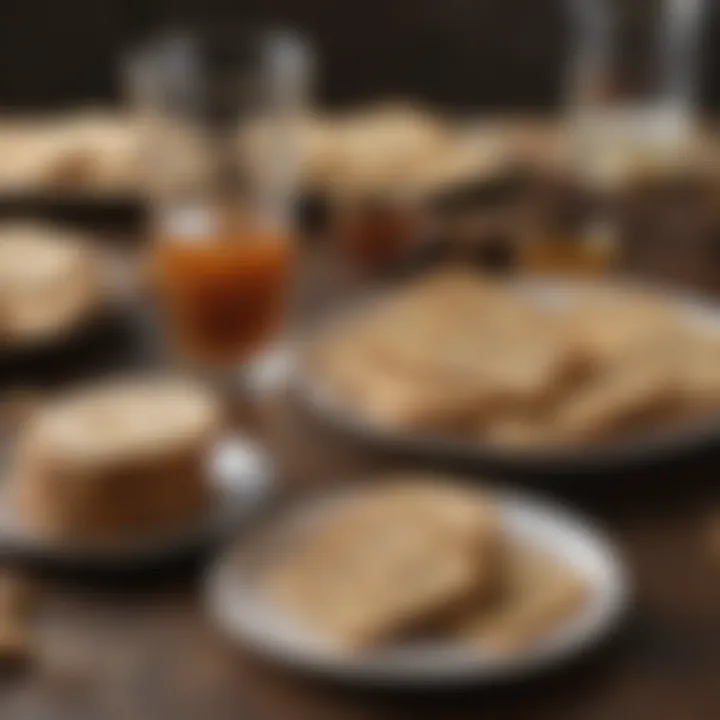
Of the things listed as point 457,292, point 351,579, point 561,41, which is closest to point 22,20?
point 561,41

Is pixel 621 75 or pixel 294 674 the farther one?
pixel 621 75

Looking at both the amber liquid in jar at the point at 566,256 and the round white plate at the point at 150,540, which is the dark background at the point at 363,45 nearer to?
the amber liquid in jar at the point at 566,256

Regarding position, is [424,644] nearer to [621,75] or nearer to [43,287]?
[43,287]

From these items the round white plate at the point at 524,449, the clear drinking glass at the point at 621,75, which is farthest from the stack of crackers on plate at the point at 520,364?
the clear drinking glass at the point at 621,75

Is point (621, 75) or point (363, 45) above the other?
point (621, 75)

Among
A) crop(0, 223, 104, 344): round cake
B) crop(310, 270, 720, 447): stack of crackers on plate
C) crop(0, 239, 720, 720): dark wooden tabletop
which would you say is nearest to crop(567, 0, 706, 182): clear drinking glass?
crop(310, 270, 720, 447): stack of crackers on plate

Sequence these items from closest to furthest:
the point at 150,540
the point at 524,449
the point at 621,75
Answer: the point at 150,540 → the point at 524,449 → the point at 621,75

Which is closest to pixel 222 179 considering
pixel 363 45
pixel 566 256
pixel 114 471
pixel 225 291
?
pixel 225 291

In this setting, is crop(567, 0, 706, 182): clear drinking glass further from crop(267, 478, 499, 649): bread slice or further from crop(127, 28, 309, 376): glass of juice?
crop(267, 478, 499, 649): bread slice
